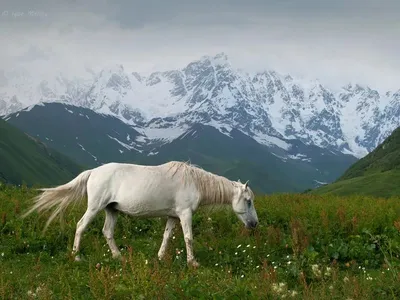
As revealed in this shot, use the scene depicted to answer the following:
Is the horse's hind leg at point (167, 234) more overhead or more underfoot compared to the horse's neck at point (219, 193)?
more underfoot

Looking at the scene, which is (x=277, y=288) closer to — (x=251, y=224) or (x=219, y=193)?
(x=219, y=193)

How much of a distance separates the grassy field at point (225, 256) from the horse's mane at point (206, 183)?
3.79 ft

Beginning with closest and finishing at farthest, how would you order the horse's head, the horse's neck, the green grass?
1. the horse's neck
2. the horse's head
3. the green grass

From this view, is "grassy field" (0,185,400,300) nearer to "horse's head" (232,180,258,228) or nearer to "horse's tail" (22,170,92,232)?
"horse's head" (232,180,258,228)

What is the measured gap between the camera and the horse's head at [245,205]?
1380 centimetres

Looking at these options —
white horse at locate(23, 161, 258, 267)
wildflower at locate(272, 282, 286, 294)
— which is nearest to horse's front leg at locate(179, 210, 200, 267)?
white horse at locate(23, 161, 258, 267)

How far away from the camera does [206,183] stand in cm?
1359

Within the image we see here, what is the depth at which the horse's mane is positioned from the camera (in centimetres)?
1342

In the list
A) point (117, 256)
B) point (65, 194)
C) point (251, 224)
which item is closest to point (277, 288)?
point (117, 256)

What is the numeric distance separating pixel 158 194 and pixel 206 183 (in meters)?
1.27

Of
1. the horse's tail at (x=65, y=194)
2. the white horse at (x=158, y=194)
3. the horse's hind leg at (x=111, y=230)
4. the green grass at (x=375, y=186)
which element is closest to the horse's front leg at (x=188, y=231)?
the white horse at (x=158, y=194)

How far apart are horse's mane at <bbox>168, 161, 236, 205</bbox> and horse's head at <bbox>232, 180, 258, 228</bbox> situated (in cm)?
18

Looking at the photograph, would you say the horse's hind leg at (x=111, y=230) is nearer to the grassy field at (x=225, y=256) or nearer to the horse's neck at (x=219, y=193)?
the grassy field at (x=225, y=256)

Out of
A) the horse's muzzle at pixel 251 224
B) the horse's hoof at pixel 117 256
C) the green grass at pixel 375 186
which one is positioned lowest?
the green grass at pixel 375 186
